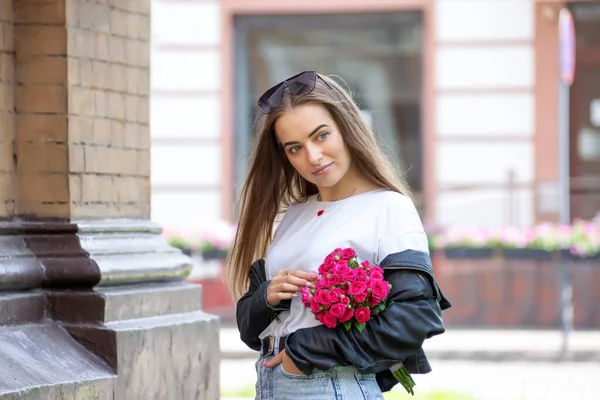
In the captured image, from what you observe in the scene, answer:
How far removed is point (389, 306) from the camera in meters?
3.26

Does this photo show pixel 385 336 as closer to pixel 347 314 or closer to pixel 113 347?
pixel 347 314

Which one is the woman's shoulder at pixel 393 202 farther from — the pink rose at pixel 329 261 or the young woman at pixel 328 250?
the pink rose at pixel 329 261

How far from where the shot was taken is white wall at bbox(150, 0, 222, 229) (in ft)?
53.8

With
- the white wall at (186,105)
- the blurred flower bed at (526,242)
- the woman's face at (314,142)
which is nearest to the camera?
the woman's face at (314,142)

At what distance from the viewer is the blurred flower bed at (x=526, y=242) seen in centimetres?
1392

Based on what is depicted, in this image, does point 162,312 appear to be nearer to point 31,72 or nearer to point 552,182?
point 31,72

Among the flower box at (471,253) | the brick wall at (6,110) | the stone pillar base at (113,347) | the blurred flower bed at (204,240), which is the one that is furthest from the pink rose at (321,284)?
the blurred flower bed at (204,240)

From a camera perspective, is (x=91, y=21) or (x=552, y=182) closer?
(x=91, y=21)

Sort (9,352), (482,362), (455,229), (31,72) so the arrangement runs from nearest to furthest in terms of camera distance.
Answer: (9,352)
(31,72)
(482,362)
(455,229)

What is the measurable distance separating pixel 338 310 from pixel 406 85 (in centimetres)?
1335

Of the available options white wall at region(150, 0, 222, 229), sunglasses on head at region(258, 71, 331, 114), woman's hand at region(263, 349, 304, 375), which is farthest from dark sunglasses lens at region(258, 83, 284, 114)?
white wall at region(150, 0, 222, 229)

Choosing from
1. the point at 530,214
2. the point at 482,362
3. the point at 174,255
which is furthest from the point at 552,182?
the point at 174,255

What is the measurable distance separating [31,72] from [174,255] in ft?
3.48

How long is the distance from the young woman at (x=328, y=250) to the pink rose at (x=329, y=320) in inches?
1.6
